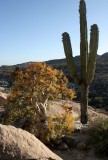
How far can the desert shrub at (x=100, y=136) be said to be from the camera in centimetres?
1138

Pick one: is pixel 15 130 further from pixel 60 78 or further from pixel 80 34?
pixel 80 34

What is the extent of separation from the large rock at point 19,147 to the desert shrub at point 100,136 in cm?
407

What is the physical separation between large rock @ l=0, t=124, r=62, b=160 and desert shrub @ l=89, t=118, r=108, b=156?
13.4 feet

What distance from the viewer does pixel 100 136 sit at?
1177 centimetres

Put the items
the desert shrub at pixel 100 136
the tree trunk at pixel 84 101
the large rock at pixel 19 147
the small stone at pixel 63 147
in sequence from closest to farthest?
the large rock at pixel 19 147 → the desert shrub at pixel 100 136 → the small stone at pixel 63 147 → the tree trunk at pixel 84 101

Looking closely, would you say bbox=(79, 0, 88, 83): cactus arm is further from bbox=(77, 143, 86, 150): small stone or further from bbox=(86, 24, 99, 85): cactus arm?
bbox=(77, 143, 86, 150): small stone

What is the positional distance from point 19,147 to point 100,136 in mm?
5145

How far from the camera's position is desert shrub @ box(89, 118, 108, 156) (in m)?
11.4

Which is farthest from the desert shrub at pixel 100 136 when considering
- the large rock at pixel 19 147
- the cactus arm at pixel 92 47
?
the large rock at pixel 19 147

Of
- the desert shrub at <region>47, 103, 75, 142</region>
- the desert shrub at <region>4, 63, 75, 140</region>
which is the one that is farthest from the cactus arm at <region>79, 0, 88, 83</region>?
the desert shrub at <region>47, 103, 75, 142</region>

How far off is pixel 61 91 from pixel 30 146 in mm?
5285

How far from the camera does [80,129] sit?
1335 cm

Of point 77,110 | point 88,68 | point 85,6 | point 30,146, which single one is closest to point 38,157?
point 30,146

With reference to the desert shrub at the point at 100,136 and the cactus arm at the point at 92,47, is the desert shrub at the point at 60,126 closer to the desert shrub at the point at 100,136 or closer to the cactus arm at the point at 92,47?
the desert shrub at the point at 100,136
